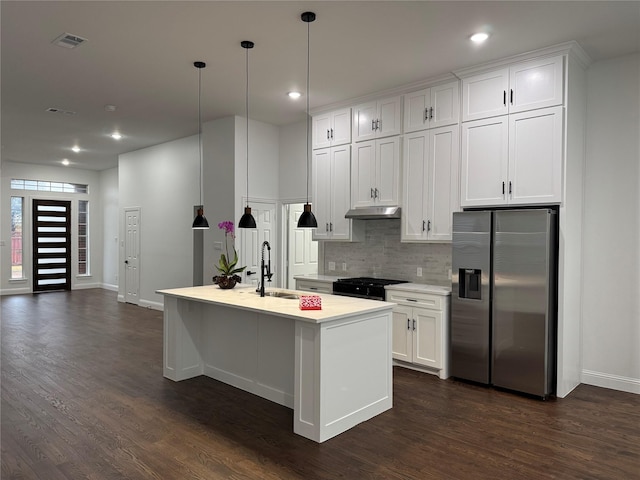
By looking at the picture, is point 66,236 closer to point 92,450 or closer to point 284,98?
point 284,98

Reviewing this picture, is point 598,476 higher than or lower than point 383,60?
lower

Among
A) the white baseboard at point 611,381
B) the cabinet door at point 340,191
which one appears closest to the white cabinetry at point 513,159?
the cabinet door at point 340,191

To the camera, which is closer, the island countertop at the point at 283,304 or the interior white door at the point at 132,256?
the island countertop at the point at 283,304

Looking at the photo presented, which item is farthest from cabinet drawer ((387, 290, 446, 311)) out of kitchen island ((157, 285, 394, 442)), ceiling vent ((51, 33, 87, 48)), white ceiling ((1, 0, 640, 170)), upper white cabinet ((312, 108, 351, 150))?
ceiling vent ((51, 33, 87, 48))

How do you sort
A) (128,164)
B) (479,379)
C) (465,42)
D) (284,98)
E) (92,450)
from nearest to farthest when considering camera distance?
(92,450) → (465,42) → (479,379) → (284,98) → (128,164)

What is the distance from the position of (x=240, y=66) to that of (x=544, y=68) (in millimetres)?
2907

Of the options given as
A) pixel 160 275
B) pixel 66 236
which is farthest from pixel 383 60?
pixel 66 236

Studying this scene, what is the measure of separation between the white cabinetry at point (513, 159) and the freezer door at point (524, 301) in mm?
245

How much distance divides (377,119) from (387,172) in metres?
0.67

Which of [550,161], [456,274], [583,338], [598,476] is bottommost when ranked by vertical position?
[598,476]

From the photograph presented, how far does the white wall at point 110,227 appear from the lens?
11336mm

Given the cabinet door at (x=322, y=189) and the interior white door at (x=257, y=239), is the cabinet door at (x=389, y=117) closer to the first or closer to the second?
the cabinet door at (x=322, y=189)

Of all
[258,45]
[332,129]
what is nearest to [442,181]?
[332,129]

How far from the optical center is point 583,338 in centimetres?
439
